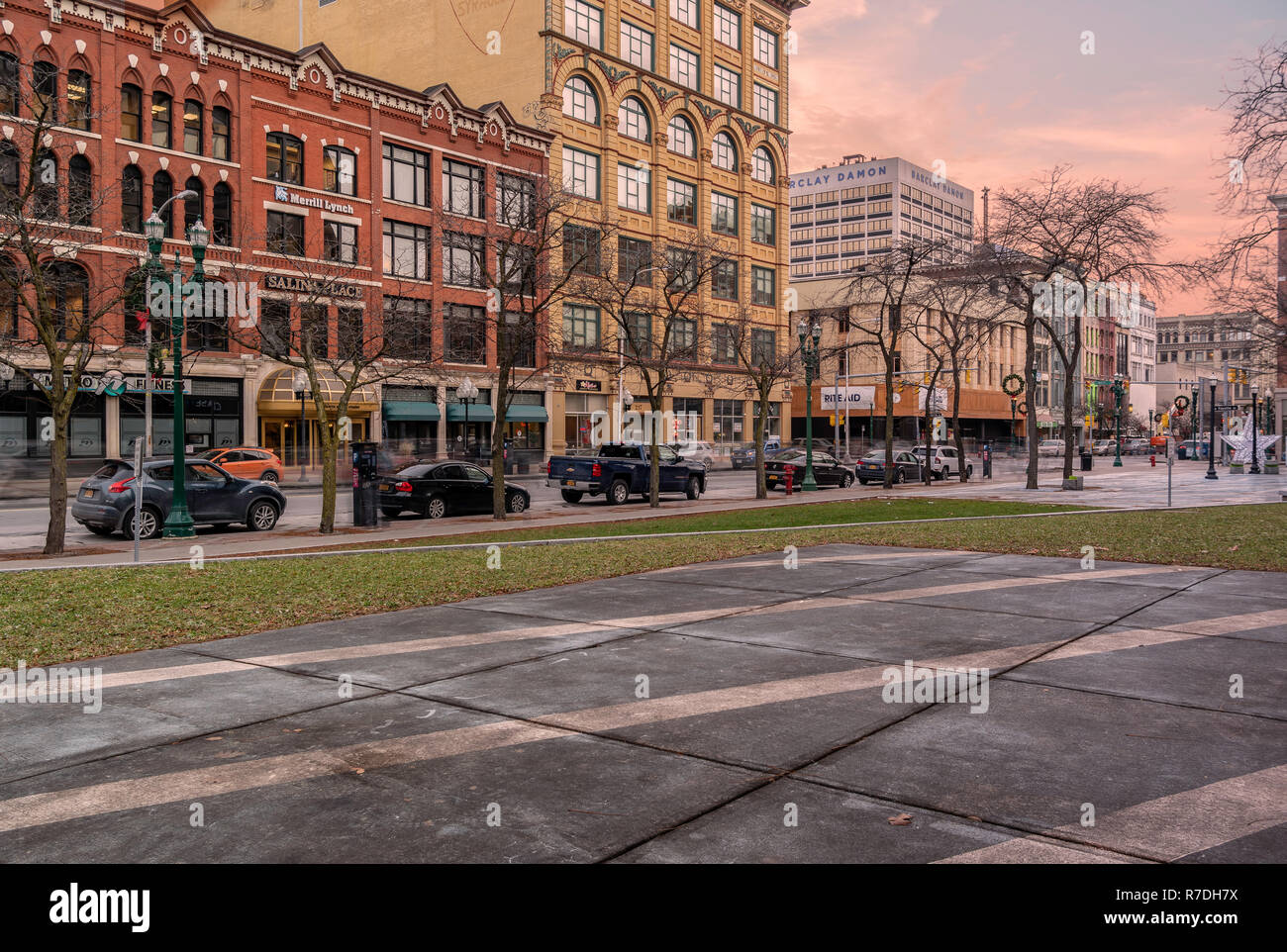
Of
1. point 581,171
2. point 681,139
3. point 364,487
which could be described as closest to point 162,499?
point 364,487

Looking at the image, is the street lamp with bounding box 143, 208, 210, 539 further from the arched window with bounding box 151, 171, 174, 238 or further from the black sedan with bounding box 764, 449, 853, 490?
the arched window with bounding box 151, 171, 174, 238

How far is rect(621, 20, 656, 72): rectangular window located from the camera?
62281 millimetres

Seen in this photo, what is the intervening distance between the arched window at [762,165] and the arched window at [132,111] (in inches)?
1678

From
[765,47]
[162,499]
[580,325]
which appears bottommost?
[162,499]

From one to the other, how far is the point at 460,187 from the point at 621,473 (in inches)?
1127

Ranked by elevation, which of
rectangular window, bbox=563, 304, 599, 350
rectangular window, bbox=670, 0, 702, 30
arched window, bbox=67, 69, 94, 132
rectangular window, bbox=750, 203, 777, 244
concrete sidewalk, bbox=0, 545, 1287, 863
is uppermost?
rectangular window, bbox=670, 0, 702, 30

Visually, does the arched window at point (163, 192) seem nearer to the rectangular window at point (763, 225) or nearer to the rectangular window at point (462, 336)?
the rectangular window at point (462, 336)

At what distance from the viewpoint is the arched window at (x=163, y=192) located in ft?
133

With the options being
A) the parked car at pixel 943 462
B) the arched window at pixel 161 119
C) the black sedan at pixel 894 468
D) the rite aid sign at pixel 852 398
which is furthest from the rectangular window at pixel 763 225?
the arched window at pixel 161 119

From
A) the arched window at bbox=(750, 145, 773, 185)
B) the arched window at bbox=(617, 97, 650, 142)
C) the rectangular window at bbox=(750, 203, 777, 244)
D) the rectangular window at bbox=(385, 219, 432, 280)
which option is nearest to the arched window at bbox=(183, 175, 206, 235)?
the rectangular window at bbox=(385, 219, 432, 280)

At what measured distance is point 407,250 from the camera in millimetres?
50719

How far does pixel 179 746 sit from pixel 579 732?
2.21 meters

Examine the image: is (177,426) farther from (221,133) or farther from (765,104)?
(765,104)

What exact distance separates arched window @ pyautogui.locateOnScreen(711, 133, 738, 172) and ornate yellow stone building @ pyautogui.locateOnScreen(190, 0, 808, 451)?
5.4 inches
